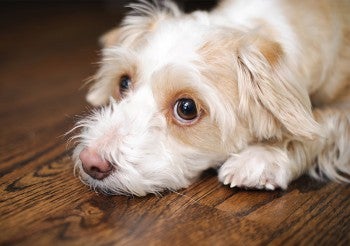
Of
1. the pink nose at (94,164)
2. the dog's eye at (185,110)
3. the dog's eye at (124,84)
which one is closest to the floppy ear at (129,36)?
the dog's eye at (124,84)

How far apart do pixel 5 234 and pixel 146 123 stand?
52 centimetres

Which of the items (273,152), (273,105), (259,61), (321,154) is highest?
(259,61)

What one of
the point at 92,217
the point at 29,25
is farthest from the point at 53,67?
the point at 92,217

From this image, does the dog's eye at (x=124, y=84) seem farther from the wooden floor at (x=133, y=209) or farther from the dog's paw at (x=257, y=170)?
the dog's paw at (x=257, y=170)

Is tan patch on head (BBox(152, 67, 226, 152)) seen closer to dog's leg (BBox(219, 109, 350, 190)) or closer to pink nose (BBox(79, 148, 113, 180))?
dog's leg (BBox(219, 109, 350, 190))

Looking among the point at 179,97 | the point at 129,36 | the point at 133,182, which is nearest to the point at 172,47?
the point at 179,97

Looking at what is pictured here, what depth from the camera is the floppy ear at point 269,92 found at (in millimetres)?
1461

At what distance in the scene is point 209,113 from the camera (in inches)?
58.3

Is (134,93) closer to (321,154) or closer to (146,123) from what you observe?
(146,123)

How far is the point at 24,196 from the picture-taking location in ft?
4.67

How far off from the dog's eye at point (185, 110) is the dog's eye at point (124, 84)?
23cm

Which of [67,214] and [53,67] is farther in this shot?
[53,67]

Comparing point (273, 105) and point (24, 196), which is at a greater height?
point (273, 105)

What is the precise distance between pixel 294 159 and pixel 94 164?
2.26ft
